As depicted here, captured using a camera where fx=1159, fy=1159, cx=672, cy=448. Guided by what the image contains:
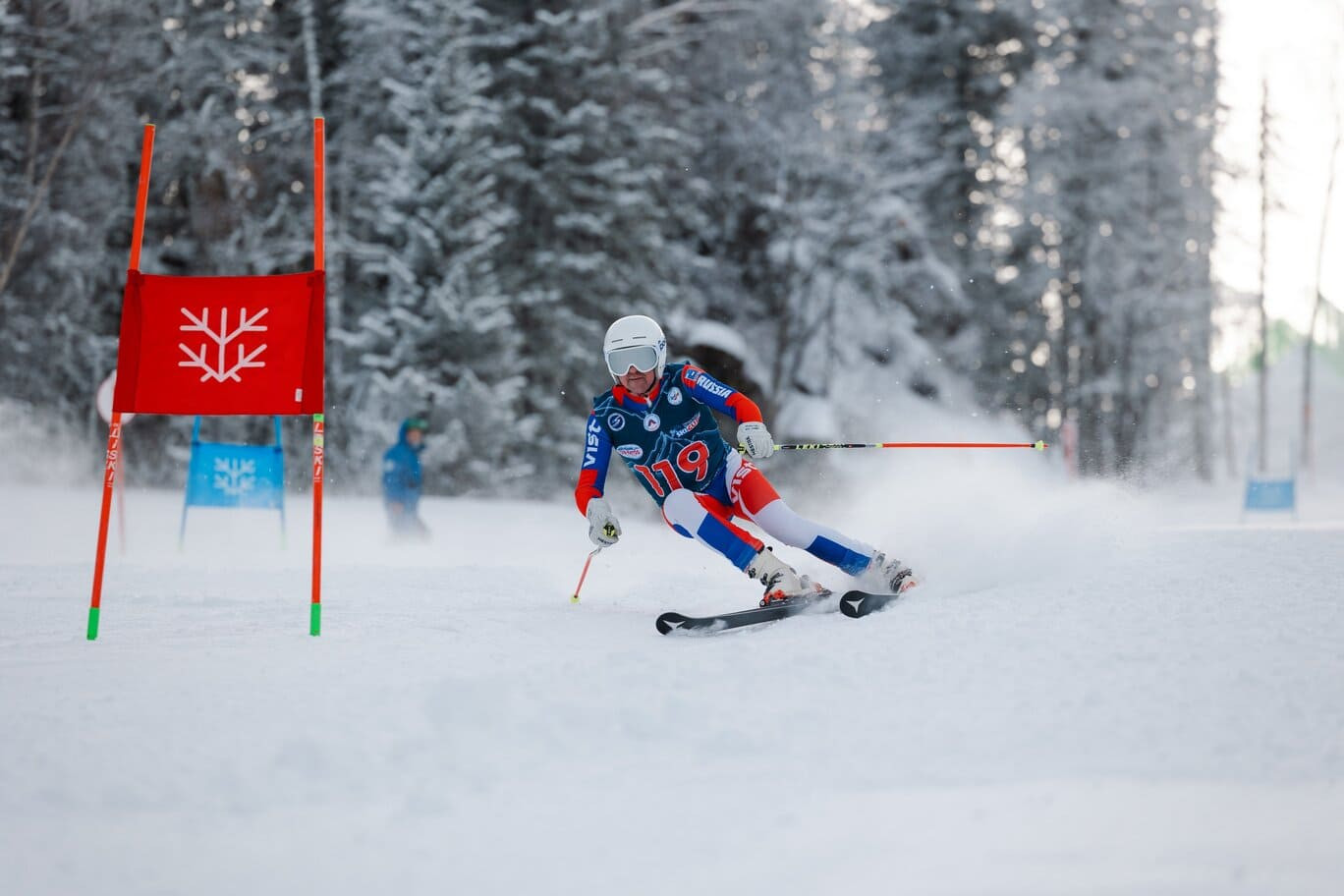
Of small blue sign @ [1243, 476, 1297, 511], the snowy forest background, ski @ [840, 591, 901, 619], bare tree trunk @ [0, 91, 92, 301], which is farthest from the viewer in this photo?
the snowy forest background

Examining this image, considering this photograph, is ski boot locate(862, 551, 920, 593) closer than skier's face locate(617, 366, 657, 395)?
Yes

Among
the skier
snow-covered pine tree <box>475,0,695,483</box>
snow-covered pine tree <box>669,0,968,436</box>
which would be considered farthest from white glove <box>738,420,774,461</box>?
snow-covered pine tree <box>669,0,968,436</box>

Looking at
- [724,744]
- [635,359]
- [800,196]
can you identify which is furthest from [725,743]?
[800,196]

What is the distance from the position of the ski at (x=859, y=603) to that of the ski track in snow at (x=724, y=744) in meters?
0.14

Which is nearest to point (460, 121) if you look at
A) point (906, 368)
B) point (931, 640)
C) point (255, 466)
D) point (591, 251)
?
point (591, 251)

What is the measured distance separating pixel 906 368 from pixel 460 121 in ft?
44.8

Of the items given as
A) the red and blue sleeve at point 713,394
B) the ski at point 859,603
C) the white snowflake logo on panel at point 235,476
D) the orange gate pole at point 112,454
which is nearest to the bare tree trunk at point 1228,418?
the white snowflake logo on panel at point 235,476

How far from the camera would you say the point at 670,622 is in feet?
18.2

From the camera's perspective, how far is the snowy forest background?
63.3ft

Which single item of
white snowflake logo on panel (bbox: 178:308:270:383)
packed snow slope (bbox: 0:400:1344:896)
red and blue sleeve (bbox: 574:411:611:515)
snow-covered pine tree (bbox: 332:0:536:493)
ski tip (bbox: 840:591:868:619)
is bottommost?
packed snow slope (bbox: 0:400:1344:896)

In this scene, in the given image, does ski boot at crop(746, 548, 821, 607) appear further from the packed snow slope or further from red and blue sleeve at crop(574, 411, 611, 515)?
red and blue sleeve at crop(574, 411, 611, 515)

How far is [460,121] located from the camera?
19531mm

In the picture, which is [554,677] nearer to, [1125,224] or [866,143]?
[866,143]

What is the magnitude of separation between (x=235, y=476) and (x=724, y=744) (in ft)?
30.5
